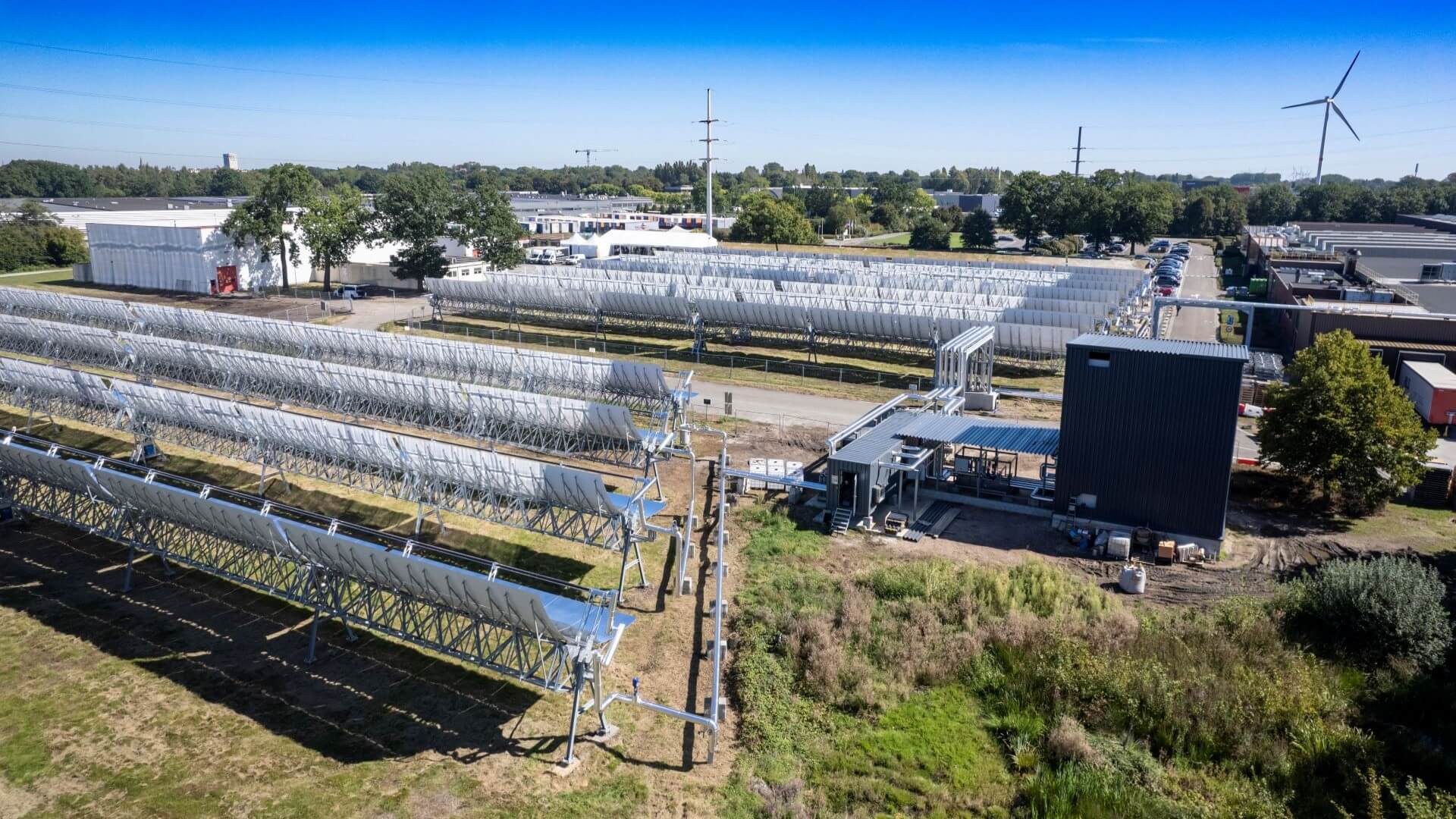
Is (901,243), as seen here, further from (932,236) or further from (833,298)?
(833,298)

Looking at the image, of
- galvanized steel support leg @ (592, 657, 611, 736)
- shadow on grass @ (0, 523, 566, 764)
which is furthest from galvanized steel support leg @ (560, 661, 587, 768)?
shadow on grass @ (0, 523, 566, 764)

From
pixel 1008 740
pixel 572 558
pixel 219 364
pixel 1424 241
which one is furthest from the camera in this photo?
pixel 1424 241

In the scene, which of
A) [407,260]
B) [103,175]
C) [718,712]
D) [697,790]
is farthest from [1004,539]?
[103,175]

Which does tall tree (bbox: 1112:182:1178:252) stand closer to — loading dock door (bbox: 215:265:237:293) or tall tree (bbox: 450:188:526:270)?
tall tree (bbox: 450:188:526:270)

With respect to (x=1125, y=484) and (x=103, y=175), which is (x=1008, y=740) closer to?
(x=1125, y=484)

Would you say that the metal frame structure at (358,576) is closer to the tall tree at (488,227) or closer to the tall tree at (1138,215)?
the tall tree at (488,227)

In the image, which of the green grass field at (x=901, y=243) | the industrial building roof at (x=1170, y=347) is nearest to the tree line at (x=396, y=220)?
the industrial building roof at (x=1170, y=347)
